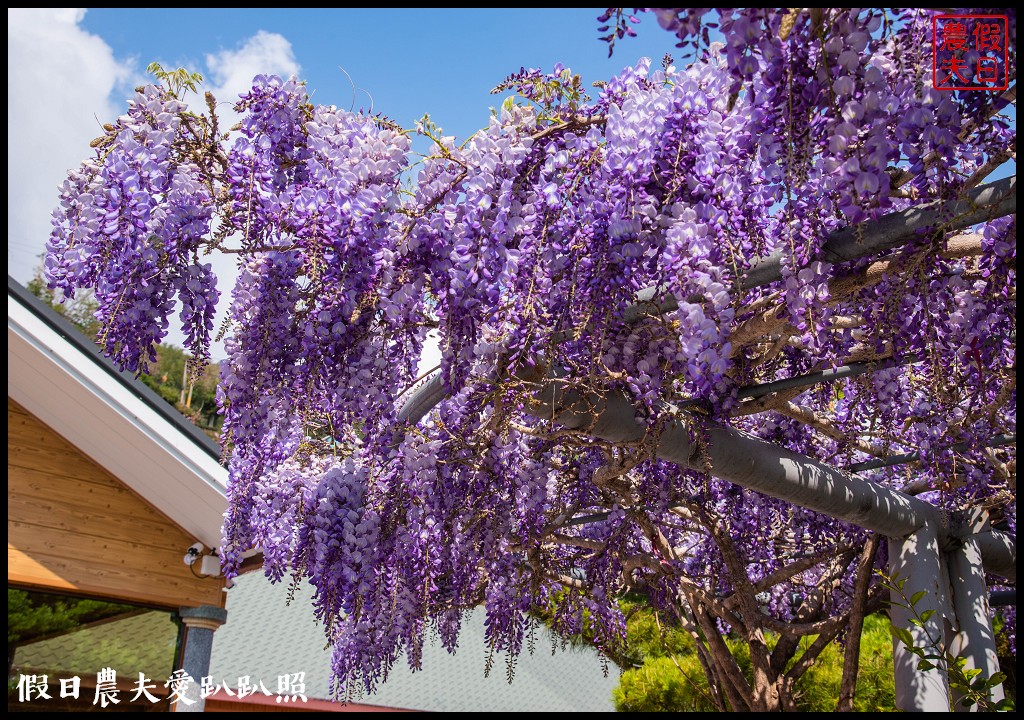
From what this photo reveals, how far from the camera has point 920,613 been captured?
14.3ft

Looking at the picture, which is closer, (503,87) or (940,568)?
(503,87)

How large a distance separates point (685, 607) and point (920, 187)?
14.2 feet

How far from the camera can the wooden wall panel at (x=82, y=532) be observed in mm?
6508

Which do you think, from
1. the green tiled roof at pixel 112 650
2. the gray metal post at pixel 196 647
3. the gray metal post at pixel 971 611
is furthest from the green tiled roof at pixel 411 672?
the gray metal post at pixel 971 611

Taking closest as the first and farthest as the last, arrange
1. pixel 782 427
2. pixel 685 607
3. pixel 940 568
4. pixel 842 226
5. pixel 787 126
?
pixel 787 126
pixel 842 226
pixel 940 568
pixel 782 427
pixel 685 607

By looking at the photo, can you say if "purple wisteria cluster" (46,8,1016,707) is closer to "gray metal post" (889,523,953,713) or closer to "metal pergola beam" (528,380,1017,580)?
"metal pergola beam" (528,380,1017,580)

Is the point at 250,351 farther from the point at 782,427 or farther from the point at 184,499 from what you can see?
the point at 184,499

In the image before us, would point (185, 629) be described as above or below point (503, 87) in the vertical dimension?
below

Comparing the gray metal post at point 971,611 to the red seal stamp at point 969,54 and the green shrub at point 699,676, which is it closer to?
the green shrub at point 699,676

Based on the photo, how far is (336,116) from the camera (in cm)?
293

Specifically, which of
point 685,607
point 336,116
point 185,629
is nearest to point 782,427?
point 685,607

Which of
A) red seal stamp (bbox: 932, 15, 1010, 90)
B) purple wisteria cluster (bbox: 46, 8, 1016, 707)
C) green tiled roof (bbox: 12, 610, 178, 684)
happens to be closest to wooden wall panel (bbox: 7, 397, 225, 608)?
green tiled roof (bbox: 12, 610, 178, 684)

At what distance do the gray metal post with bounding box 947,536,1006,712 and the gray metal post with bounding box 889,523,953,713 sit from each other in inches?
5.4

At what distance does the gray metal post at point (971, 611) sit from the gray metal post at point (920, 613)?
0.45ft
